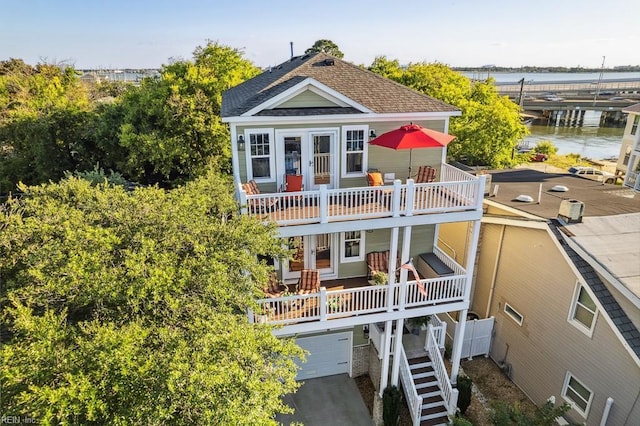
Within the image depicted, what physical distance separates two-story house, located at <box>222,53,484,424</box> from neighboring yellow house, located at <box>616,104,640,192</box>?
80.8 feet

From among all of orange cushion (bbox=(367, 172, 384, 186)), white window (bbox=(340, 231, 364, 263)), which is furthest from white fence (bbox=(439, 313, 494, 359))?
orange cushion (bbox=(367, 172, 384, 186))

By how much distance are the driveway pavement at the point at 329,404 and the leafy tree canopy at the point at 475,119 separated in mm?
18282

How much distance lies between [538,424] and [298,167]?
924 centimetres

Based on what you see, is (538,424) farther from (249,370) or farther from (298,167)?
(298,167)

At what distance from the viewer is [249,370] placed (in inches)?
265

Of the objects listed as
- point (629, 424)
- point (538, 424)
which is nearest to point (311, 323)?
point (538, 424)

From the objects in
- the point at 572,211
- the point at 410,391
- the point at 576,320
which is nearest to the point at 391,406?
the point at 410,391

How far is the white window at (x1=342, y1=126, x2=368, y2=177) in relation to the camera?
1166cm

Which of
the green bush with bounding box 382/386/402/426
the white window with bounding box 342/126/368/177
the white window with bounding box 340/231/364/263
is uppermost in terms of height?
the white window with bounding box 342/126/368/177

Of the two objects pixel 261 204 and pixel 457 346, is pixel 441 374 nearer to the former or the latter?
pixel 457 346

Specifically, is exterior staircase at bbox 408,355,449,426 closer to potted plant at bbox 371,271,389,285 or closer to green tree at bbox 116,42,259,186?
potted plant at bbox 371,271,389,285

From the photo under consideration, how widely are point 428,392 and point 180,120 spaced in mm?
16864

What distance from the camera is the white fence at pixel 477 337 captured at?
554 inches

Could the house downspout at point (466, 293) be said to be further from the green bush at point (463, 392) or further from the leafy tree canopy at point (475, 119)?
the leafy tree canopy at point (475, 119)
